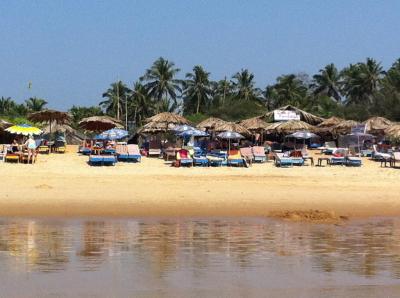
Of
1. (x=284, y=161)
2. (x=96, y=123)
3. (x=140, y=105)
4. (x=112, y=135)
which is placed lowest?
(x=284, y=161)

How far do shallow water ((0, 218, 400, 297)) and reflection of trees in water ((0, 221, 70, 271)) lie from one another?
0.6 inches

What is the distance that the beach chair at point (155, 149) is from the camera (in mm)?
27986

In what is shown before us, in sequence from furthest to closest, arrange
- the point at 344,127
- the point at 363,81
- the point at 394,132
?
the point at 363,81 → the point at 344,127 → the point at 394,132

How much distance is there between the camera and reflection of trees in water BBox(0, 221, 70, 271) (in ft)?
28.9

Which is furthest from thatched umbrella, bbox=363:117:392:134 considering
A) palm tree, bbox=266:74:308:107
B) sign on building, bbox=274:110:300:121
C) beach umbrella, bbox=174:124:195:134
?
palm tree, bbox=266:74:308:107

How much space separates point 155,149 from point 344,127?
12348 mm

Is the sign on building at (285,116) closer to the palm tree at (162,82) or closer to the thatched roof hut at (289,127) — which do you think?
the thatched roof hut at (289,127)

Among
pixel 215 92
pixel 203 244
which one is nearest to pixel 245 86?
pixel 215 92

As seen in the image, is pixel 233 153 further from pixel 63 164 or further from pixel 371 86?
pixel 371 86

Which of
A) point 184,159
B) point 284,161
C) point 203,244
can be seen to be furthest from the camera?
point 284,161

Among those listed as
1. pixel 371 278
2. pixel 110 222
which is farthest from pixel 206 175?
pixel 371 278

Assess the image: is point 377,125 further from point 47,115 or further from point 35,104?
point 35,104

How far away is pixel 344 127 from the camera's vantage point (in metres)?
36.1

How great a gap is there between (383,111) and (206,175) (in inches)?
1250
